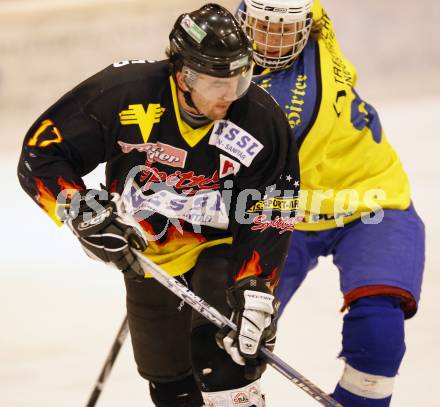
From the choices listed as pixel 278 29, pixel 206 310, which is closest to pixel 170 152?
pixel 206 310

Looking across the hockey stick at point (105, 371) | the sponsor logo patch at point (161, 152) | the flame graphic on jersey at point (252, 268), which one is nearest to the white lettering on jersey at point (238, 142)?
the sponsor logo patch at point (161, 152)

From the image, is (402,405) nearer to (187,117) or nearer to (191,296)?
(191,296)

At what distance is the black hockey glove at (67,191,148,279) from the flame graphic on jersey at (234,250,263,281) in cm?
30

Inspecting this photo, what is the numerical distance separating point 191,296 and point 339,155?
85cm

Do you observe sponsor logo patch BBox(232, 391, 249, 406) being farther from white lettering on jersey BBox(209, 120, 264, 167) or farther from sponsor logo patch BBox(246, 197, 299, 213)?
white lettering on jersey BBox(209, 120, 264, 167)

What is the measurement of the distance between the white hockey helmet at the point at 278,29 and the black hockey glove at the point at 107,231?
0.81m

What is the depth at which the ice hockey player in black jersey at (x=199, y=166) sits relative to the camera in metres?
2.66

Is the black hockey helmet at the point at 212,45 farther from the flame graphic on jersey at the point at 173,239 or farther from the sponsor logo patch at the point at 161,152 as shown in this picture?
the flame graphic on jersey at the point at 173,239

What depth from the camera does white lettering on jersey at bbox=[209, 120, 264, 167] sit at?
2764 mm

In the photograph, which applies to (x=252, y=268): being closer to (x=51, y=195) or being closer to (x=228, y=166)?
(x=228, y=166)

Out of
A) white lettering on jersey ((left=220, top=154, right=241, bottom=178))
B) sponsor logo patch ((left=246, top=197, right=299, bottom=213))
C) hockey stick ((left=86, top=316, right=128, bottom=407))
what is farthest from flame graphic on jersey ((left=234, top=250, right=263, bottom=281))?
hockey stick ((left=86, top=316, right=128, bottom=407))

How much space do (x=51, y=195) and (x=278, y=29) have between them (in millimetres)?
981

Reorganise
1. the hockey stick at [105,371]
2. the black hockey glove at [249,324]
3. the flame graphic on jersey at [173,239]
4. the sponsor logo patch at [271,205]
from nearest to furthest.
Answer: the black hockey glove at [249,324] → the sponsor logo patch at [271,205] → the flame graphic on jersey at [173,239] → the hockey stick at [105,371]

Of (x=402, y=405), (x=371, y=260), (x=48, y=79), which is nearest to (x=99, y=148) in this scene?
(x=371, y=260)
